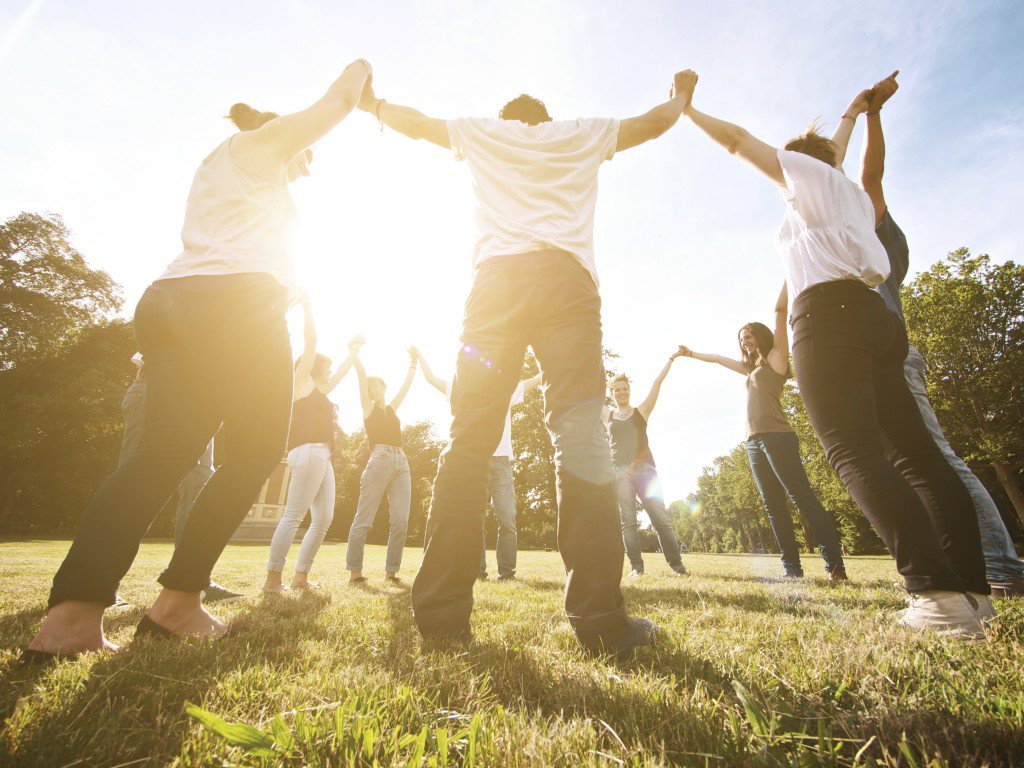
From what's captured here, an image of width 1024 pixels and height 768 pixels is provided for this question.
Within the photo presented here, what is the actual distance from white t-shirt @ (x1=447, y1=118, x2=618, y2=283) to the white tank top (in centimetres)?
112

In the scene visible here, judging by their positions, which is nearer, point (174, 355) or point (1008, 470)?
point (174, 355)

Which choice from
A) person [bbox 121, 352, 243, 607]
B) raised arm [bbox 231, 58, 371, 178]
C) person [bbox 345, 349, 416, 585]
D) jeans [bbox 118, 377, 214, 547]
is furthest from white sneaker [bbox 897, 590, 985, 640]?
jeans [bbox 118, 377, 214, 547]

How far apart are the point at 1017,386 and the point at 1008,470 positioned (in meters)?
4.10

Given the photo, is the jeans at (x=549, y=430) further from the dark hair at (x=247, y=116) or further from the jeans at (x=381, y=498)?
the jeans at (x=381, y=498)

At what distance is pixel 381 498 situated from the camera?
634 centimetres

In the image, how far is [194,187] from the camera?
8.47ft

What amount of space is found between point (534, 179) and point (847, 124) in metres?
2.73

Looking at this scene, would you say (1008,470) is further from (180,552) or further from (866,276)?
(180,552)

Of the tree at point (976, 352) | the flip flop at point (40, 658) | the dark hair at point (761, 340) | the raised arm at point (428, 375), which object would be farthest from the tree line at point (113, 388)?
the flip flop at point (40, 658)

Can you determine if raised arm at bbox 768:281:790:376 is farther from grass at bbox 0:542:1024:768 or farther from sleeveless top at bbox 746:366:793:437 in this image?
grass at bbox 0:542:1024:768

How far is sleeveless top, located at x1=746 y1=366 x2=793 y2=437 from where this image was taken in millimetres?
5473

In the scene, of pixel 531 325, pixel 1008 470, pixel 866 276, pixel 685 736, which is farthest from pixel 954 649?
pixel 1008 470

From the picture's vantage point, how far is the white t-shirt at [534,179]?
2516mm

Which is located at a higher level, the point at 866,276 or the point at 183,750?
the point at 866,276
